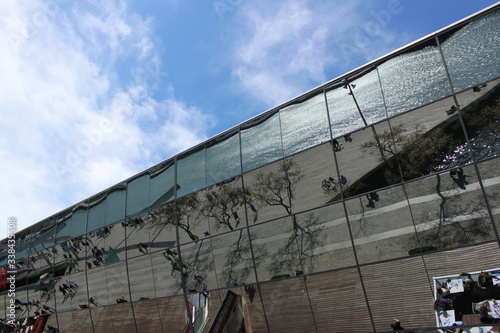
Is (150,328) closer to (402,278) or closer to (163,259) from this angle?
(163,259)

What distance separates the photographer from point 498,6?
1075 centimetres

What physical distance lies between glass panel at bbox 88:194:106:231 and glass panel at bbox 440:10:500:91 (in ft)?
62.8

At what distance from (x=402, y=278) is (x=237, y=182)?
7.32 meters

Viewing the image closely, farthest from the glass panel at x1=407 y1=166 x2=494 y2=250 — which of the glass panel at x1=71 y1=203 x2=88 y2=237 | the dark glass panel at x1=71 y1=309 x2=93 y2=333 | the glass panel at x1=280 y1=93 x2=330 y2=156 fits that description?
the glass panel at x1=71 y1=203 x2=88 y2=237

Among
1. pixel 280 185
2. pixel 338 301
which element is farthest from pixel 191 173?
pixel 338 301

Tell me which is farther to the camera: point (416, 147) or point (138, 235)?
point (138, 235)

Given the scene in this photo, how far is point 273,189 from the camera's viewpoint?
1385cm

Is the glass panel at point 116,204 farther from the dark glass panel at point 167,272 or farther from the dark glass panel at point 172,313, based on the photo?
the dark glass panel at point 172,313

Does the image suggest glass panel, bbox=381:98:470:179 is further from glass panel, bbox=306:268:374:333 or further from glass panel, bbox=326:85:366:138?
glass panel, bbox=306:268:374:333

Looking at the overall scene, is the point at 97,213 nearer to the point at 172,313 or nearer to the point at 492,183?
the point at 172,313

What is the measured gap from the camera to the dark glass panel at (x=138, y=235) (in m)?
18.1

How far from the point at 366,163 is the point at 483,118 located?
3.51m

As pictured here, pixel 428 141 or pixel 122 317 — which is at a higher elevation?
pixel 428 141

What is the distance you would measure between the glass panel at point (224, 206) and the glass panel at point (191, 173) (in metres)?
0.91
